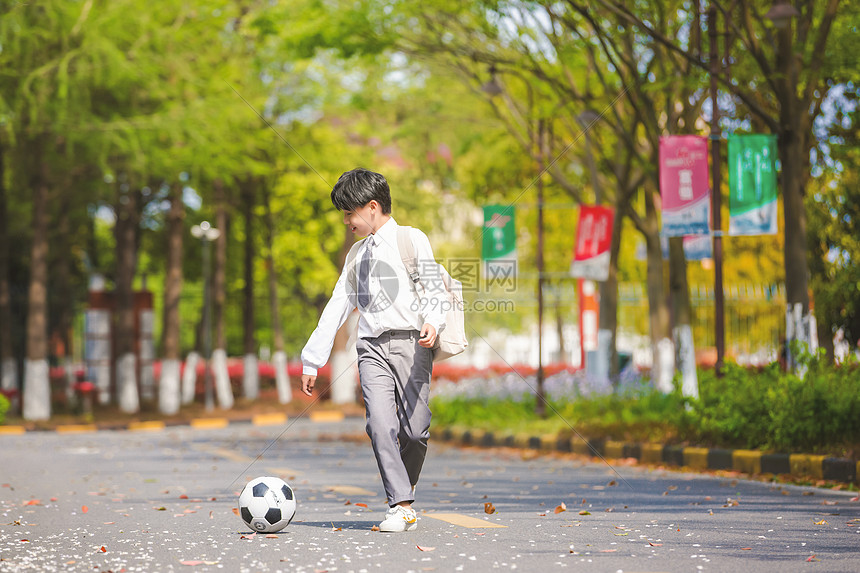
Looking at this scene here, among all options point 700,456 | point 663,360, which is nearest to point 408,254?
point 700,456

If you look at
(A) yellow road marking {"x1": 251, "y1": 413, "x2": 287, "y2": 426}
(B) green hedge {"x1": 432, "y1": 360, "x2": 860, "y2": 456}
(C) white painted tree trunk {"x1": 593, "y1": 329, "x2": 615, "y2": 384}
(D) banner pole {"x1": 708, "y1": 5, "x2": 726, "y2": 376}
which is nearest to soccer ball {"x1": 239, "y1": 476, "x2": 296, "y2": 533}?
(B) green hedge {"x1": 432, "y1": 360, "x2": 860, "y2": 456}

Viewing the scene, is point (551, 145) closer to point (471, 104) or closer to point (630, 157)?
point (630, 157)

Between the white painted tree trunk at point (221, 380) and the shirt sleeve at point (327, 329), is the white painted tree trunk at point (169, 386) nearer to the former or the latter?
the white painted tree trunk at point (221, 380)

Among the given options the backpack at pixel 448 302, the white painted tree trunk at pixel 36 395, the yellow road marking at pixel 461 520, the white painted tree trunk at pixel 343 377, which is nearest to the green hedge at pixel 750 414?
the yellow road marking at pixel 461 520

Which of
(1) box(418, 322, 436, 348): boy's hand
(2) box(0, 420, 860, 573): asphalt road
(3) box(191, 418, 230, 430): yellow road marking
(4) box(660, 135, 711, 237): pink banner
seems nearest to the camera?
(2) box(0, 420, 860, 573): asphalt road

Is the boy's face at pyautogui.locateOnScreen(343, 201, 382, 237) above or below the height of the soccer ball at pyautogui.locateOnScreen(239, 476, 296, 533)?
above

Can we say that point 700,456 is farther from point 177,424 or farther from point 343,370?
point 343,370

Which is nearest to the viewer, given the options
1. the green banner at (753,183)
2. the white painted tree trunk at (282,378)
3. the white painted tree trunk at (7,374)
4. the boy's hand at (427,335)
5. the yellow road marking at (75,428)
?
the boy's hand at (427,335)

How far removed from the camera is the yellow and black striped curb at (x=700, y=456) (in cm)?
986

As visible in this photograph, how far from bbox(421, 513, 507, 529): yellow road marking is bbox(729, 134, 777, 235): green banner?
24.9 ft

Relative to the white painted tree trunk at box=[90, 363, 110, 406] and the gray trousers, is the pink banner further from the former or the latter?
the white painted tree trunk at box=[90, 363, 110, 406]

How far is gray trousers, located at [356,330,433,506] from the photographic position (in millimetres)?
6312

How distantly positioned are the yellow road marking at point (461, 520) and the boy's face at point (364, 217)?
1.91 meters

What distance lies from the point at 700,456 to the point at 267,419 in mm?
16059
